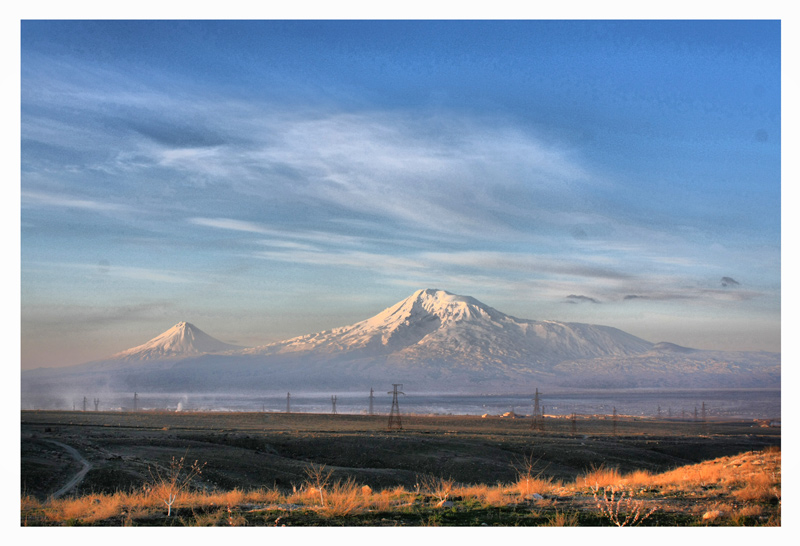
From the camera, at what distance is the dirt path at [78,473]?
18773mm

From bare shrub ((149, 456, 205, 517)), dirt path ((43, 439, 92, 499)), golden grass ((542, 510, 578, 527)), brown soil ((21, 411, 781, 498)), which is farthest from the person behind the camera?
brown soil ((21, 411, 781, 498))

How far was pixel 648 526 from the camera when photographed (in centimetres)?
1169

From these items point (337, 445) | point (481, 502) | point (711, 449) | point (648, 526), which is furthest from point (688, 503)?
point (711, 449)

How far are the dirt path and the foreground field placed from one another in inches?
5.1

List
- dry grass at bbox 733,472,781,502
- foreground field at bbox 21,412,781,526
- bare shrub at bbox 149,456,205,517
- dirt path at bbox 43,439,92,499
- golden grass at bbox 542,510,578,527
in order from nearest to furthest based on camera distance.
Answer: golden grass at bbox 542,510,578,527, foreground field at bbox 21,412,781,526, dry grass at bbox 733,472,781,502, bare shrub at bbox 149,456,205,517, dirt path at bbox 43,439,92,499

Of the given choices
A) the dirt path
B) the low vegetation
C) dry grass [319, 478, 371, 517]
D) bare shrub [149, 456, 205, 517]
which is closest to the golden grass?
the low vegetation

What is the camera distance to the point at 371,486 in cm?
2356

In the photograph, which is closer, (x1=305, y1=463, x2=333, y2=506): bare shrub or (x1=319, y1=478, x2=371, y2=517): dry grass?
(x1=319, y1=478, x2=371, y2=517): dry grass

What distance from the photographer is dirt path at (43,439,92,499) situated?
1877 cm

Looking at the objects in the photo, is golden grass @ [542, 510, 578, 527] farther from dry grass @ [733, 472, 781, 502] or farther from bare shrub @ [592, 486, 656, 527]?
dry grass @ [733, 472, 781, 502]

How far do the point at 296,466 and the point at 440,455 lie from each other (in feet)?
27.6

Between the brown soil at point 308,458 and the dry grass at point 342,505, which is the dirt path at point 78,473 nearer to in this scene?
the brown soil at point 308,458

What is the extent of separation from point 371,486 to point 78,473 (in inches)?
370
